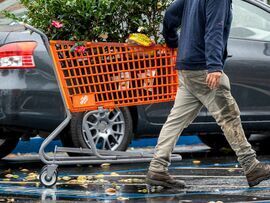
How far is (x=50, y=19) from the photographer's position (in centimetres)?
784

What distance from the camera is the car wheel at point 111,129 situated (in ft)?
30.6

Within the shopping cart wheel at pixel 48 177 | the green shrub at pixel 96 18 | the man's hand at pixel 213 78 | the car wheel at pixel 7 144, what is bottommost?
the car wheel at pixel 7 144

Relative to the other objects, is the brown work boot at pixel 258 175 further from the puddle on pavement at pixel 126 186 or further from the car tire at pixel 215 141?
the car tire at pixel 215 141

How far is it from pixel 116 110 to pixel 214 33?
2637 millimetres

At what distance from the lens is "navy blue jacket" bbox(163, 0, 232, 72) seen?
6.92 m

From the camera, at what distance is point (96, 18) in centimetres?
782

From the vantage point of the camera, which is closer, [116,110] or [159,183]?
[159,183]

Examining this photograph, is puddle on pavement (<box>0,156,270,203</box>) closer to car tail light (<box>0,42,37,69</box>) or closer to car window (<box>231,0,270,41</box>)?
car tail light (<box>0,42,37,69</box>)

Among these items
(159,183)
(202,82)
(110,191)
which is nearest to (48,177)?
(110,191)

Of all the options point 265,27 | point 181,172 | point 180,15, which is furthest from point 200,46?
point 265,27

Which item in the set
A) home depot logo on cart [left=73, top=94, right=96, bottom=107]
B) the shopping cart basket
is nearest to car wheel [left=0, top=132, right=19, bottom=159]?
the shopping cart basket

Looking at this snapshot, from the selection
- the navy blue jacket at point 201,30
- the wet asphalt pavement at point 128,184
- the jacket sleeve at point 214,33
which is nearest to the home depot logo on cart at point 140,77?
the navy blue jacket at point 201,30

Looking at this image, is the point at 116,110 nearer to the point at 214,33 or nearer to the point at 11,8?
the point at 11,8

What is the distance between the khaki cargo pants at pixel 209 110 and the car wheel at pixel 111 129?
193cm
